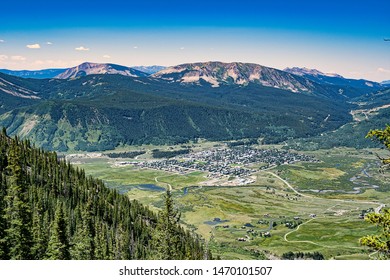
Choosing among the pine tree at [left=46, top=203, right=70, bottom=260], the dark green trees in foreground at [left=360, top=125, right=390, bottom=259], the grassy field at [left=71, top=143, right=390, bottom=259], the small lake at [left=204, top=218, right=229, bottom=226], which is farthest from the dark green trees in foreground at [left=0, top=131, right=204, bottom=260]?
the small lake at [left=204, top=218, right=229, bottom=226]

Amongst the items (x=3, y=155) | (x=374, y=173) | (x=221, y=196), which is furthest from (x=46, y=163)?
(x=374, y=173)

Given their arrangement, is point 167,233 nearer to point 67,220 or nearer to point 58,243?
point 58,243

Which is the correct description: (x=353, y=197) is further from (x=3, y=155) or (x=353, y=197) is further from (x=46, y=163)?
(x=3, y=155)

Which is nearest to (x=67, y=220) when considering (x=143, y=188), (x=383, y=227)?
(x=383, y=227)

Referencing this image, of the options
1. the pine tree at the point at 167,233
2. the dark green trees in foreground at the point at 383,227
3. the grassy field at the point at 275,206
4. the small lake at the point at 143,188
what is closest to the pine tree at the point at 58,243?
the pine tree at the point at 167,233

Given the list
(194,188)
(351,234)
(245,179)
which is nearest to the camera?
(351,234)

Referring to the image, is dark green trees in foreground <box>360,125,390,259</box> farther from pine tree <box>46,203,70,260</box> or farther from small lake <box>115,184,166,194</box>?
small lake <box>115,184,166,194</box>
